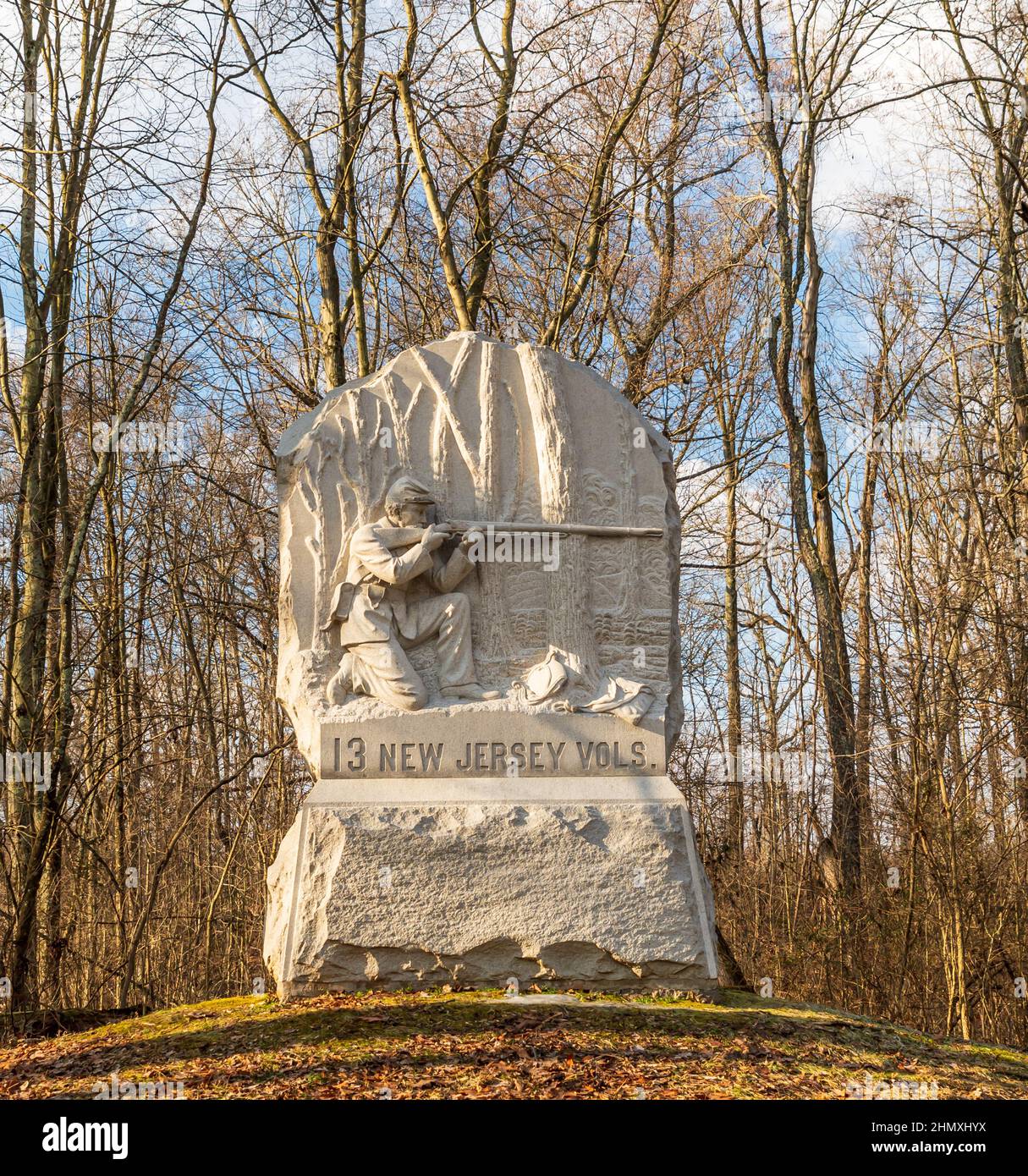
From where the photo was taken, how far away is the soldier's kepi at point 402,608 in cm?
713

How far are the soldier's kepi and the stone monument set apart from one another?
0.01 meters

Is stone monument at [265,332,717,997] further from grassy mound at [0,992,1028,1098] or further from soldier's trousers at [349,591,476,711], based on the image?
grassy mound at [0,992,1028,1098]

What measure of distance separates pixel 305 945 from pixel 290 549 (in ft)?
7.09

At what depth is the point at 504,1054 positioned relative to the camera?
18.2 ft

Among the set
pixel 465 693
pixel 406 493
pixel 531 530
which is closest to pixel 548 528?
pixel 531 530

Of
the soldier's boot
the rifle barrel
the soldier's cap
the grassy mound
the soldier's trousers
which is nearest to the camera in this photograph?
the grassy mound

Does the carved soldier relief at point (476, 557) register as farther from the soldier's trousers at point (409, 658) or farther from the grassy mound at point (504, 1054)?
the grassy mound at point (504, 1054)

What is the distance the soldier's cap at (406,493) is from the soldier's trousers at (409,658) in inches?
21.5

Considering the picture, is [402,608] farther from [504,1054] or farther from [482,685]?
[504,1054]

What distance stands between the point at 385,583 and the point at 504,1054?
8.78 ft

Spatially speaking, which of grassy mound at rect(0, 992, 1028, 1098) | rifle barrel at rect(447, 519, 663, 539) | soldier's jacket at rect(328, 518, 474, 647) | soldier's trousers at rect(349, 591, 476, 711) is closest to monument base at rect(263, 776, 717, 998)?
grassy mound at rect(0, 992, 1028, 1098)

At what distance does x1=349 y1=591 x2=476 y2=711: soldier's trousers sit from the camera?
7082 mm

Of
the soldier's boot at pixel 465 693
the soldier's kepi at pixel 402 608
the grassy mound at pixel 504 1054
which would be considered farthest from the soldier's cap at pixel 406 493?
the grassy mound at pixel 504 1054

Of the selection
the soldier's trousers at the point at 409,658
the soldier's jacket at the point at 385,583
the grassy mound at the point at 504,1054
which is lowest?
the grassy mound at the point at 504,1054
